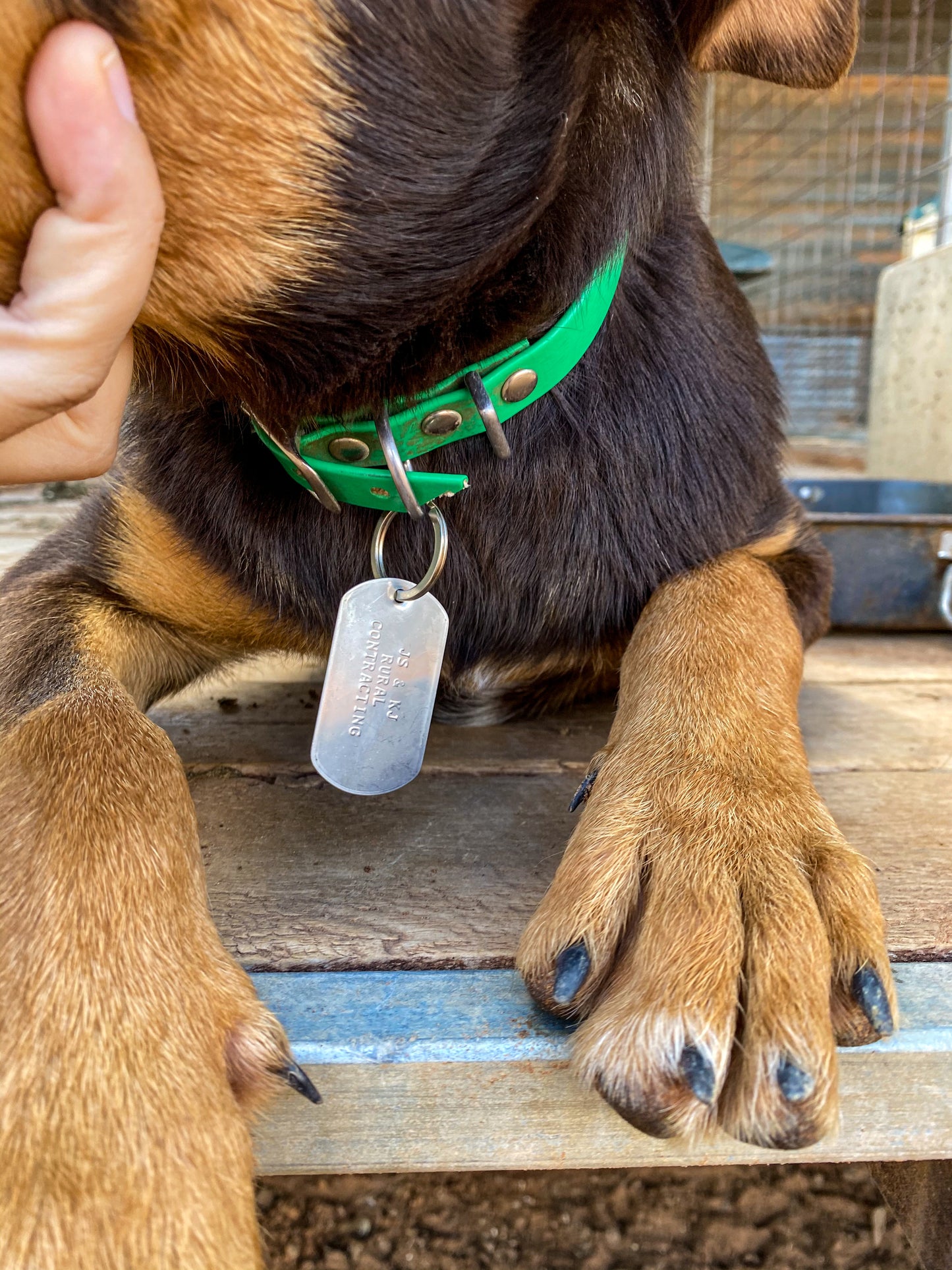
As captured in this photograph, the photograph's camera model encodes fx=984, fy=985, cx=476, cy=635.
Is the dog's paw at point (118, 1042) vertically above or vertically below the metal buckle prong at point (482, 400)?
below

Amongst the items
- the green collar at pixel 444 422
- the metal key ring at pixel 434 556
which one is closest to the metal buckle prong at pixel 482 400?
the green collar at pixel 444 422

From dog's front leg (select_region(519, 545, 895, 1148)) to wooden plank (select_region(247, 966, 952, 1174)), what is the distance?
0.24 feet

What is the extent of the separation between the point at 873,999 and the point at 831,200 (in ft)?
30.8

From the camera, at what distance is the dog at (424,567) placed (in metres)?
0.74

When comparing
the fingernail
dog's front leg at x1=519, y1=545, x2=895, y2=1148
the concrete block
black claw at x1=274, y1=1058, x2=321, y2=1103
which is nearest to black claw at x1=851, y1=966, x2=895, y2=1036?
dog's front leg at x1=519, y1=545, x2=895, y2=1148

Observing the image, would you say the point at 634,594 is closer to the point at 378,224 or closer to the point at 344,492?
the point at 344,492

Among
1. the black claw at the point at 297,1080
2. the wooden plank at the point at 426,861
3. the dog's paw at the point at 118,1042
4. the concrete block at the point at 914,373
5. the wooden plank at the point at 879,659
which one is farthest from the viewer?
the concrete block at the point at 914,373

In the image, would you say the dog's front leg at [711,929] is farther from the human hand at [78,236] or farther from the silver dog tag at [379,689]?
the human hand at [78,236]

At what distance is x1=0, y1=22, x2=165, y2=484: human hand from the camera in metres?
0.68

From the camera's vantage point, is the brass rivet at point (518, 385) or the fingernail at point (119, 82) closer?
the fingernail at point (119, 82)

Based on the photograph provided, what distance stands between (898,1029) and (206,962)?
63cm

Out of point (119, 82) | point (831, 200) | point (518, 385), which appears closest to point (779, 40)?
point (518, 385)

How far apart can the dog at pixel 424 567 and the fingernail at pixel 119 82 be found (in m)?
0.03

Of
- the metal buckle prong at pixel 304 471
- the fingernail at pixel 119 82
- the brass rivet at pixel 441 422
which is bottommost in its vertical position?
the metal buckle prong at pixel 304 471
